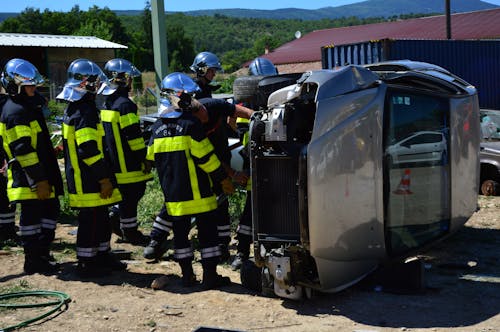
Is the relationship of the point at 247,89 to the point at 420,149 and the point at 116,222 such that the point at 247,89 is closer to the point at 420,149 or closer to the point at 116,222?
the point at 420,149

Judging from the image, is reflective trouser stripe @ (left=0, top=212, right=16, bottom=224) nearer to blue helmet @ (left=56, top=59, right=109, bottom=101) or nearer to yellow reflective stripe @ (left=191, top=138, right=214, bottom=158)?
blue helmet @ (left=56, top=59, right=109, bottom=101)

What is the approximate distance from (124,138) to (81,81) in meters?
1.06

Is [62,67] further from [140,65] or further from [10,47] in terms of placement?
[140,65]

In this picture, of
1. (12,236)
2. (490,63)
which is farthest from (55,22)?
(12,236)

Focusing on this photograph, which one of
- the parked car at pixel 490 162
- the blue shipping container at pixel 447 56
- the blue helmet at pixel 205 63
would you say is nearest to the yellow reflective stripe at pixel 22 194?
the blue helmet at pixel 205 63

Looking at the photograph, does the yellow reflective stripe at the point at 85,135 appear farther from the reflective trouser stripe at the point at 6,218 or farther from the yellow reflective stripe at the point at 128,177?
the reflective trouser stripe at the point at 6,218

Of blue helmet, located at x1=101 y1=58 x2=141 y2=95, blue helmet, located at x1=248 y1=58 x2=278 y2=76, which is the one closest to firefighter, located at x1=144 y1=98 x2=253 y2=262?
blue helmet, located at x1=248 y1=58 x2=278 y2=76

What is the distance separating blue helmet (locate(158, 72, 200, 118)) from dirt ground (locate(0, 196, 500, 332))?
1541 mm

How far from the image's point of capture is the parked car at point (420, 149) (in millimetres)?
5445

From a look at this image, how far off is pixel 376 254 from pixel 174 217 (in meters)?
1.74

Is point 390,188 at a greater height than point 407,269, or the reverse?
point 390,188

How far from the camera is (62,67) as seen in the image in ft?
122

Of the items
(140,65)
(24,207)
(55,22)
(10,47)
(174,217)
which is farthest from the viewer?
(55,22)

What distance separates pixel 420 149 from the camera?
18.7 ft
